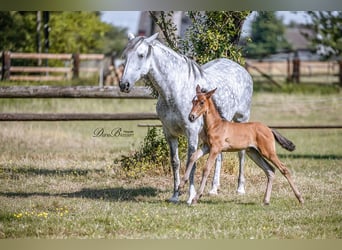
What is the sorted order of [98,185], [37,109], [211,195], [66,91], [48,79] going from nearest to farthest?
[211,195]
[98,185]
[66,91]
[37,109]
[48,79]

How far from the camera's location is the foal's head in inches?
263

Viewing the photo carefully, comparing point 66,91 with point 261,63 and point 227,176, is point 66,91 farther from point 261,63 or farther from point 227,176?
point 261,63

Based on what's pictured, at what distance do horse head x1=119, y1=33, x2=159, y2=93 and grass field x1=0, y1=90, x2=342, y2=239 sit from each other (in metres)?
1.14

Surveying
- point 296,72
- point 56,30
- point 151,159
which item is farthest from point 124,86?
point 296,72

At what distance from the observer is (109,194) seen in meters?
7.84

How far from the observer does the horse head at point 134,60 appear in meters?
6.83

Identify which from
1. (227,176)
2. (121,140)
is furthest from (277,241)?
(121,140)

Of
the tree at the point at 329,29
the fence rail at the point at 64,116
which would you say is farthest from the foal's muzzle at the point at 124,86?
the tree at the point at 329,29

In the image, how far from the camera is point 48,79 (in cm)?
1491

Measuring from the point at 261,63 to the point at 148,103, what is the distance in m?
7.95

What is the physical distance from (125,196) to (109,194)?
0.64ft

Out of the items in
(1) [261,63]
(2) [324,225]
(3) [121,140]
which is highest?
(2) [324,225]

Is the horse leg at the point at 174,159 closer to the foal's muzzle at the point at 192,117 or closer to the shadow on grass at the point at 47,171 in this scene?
the foal's muzzle at the point at 192,117

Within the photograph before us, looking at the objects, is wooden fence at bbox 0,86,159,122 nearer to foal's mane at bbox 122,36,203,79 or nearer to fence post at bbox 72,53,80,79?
foal's mane at bbox 122,36,203,79
